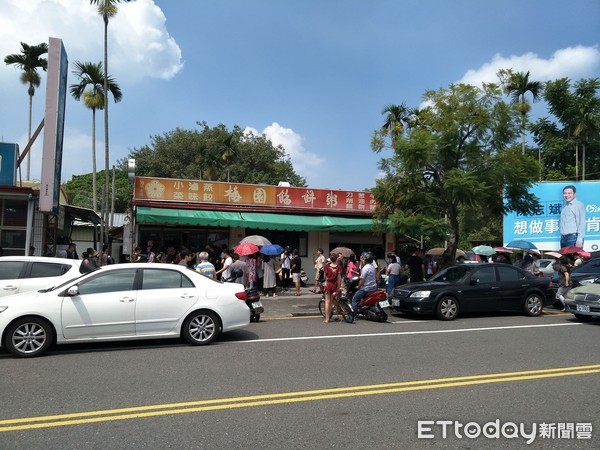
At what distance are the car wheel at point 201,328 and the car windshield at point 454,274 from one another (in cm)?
617

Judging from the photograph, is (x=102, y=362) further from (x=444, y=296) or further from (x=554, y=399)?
(x=444, y=296)

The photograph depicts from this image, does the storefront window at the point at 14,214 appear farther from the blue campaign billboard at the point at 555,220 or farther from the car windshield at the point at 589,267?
the blue campaign billboard at the point at 555,220

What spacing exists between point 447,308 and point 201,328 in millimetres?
5997

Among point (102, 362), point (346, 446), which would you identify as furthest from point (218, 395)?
point (102, 362)

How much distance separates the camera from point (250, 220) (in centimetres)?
1800

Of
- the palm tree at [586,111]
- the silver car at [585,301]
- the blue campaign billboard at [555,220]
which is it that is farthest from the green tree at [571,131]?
the silver car at [585,301]

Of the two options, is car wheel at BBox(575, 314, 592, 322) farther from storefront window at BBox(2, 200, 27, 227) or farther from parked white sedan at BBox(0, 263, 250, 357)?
storefront window at BBox(2, 200, 27, 227)

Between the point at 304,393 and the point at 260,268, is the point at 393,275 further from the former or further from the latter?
the point at 304,393

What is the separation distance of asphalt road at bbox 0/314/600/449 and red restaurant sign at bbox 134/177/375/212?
1057cm

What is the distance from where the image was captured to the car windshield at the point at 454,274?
38.6 ft

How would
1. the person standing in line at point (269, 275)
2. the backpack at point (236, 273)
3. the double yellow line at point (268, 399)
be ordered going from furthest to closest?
the person standing in line at point (269, 275)
the backpack at point (236, 273)
the double yellow line at point (268, 399)

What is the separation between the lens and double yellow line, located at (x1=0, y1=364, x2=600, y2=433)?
4598 mm

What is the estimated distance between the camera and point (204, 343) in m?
8.20
